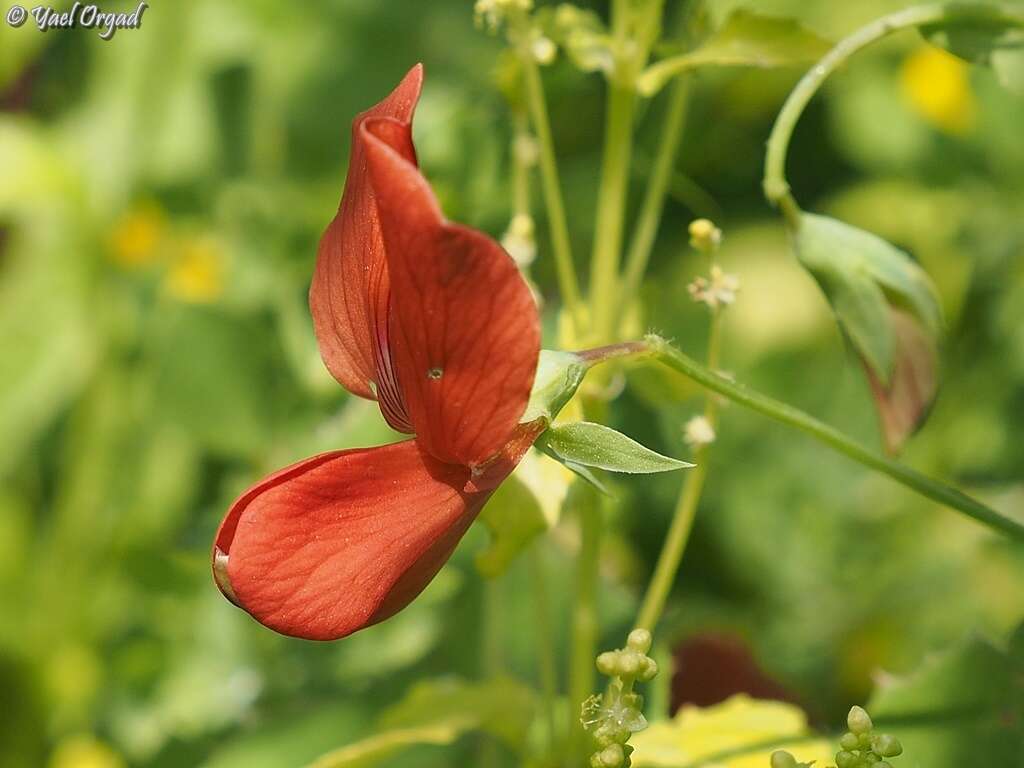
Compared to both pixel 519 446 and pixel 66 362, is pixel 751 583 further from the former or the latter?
pixel 519 446

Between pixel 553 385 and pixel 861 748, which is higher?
pixel 553 385

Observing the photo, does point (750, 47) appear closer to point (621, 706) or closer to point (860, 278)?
point (860, 278)

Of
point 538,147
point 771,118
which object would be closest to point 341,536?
point 538,147

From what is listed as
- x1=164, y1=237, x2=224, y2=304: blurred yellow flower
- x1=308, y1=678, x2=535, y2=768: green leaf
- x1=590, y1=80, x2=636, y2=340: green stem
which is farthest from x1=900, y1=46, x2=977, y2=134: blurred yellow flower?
x1=308, y1=678, x2=535, y2=768: green leaf

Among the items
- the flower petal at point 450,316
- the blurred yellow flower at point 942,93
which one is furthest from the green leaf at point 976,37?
the blurred yellow flower at point 942,93

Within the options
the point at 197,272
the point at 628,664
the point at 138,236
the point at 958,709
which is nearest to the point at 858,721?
the point at 628,664
